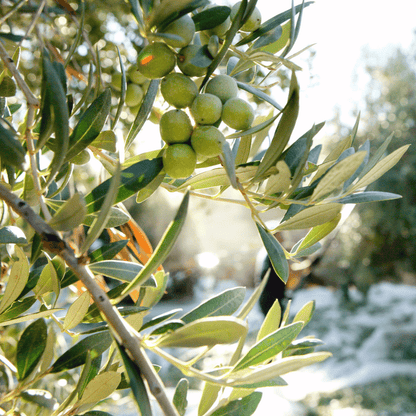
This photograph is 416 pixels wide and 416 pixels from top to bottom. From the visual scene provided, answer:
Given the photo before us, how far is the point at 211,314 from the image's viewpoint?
318 millimetres

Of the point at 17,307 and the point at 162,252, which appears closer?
the point at 162,252

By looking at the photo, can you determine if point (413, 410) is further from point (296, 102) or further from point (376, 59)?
point (376, 59)

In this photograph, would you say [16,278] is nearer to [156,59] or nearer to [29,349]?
[29,349]

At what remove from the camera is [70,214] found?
9.9 inches

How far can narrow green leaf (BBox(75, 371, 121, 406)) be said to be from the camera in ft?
1.08

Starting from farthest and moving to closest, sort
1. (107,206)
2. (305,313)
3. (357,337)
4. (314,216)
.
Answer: (357,337) < (305,313) < (314,216) < (107,206)

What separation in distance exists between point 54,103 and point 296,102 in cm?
16

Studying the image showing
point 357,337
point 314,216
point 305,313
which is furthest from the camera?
point 357,337

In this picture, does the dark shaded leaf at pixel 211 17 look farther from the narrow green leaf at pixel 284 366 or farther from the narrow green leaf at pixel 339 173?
the narrow green leaf at pixel 284 366

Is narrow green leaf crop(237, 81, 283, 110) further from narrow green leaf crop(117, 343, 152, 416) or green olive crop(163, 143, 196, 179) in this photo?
narrow green leaf crop(117, 343, 152, 416)

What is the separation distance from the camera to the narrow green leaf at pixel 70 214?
0.24m

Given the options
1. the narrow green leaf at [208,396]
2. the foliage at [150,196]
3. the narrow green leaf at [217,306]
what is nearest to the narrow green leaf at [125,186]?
the foliage at [150,196]

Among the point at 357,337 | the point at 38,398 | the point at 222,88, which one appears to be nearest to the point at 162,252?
the point at 222,88

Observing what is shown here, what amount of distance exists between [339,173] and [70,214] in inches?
7.5
